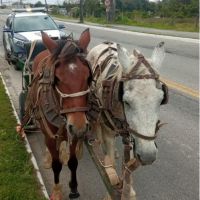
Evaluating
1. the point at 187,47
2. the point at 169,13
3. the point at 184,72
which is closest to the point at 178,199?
the point at 184,72

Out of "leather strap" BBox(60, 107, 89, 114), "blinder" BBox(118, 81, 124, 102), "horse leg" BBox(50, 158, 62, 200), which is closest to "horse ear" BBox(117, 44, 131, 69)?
"blinder" BBox(118, 81, 124, 102)

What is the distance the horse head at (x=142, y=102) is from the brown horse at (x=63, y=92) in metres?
0.46

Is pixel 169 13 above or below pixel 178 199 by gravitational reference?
above

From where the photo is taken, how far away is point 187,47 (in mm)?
21281

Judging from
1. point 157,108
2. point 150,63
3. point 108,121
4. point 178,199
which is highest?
point 150,63

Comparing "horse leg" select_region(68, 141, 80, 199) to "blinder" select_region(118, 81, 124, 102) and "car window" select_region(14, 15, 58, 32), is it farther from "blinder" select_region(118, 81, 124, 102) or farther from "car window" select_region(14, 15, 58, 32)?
"car window" select_region(14, 15, 58, 32)

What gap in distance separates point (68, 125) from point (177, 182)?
2.39m

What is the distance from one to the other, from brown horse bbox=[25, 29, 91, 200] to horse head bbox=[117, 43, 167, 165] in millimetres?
457

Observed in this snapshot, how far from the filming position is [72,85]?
13.5ft

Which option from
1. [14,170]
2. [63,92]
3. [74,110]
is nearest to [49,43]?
[63,92]

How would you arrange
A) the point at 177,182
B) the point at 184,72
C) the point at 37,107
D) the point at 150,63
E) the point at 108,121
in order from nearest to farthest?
the point at 150,63 → the point at 108,121 → the point at 37,107 → the point at 177,182 → the point at 184,72

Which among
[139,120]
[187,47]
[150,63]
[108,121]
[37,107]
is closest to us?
[139,120]

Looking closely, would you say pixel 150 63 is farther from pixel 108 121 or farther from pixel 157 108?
pixel 108 121

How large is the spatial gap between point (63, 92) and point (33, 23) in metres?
10.9
